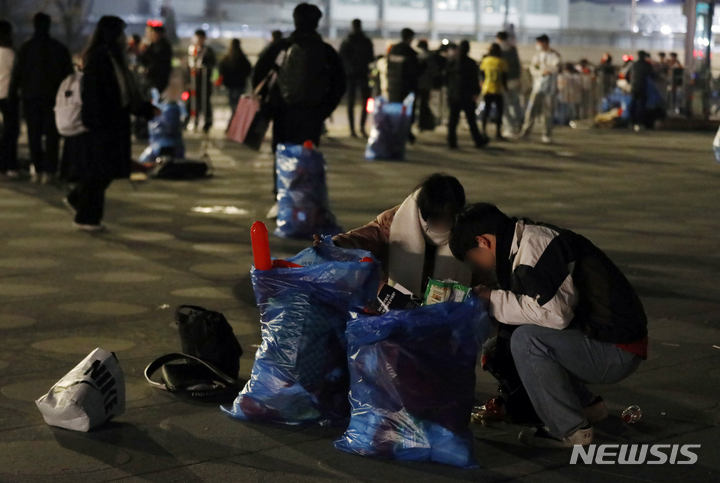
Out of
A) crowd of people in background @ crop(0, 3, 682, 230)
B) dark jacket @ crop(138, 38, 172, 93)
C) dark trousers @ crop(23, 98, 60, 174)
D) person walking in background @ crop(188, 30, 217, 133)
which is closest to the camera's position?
crowd of people in background @ crop(0, 3, 682, 230)

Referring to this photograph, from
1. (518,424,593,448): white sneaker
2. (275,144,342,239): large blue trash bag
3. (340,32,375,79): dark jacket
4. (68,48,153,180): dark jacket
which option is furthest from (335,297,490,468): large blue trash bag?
(340,32,375,79): dark jacket

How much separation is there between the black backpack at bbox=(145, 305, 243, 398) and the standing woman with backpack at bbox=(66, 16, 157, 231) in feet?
13.1

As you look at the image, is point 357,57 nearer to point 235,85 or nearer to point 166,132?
point 235,85

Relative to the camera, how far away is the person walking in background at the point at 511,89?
20.2 meters

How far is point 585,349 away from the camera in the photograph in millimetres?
4012

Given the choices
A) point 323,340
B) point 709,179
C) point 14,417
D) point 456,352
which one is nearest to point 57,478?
point 14,417

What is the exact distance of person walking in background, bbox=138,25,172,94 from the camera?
18062mm

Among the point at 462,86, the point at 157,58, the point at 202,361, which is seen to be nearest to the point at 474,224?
the point at 202,361

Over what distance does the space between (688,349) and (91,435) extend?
3.02m

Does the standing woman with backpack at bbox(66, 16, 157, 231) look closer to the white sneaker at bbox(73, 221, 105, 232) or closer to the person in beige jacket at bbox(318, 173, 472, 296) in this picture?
the white sneaker at bbox(73, 221, 105, 232)

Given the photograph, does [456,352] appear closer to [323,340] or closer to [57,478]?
[323,340]

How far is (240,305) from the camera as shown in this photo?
6461mm

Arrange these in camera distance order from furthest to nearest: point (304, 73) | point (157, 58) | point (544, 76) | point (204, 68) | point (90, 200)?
point (204, 68) < point (544, 76) < point (157, 58) < point (304, 73) < point (90, 200)

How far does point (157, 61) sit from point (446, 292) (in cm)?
1494
